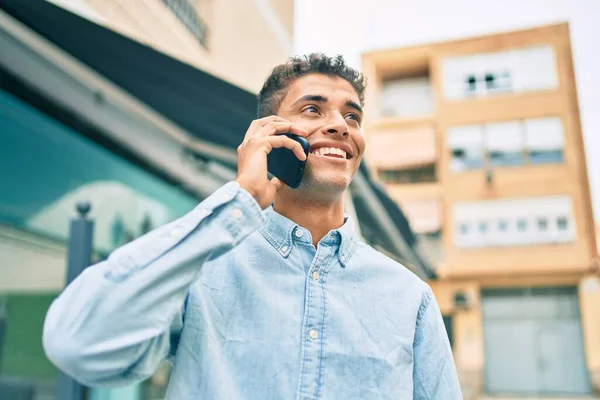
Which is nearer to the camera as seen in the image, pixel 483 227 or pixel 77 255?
pixel 77 255

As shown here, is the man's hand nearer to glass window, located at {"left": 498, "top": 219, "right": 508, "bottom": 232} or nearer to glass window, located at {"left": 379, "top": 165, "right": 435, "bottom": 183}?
glass window, located at {"left": 498, "top": 219, "right": 508, "bottom": 232}

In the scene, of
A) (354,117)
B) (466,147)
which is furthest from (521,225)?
(354,117)

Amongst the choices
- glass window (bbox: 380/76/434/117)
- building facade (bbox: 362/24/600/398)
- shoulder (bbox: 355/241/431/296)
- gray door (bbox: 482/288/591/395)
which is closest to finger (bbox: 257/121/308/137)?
shoulder (bbox: 355/241/431/296)

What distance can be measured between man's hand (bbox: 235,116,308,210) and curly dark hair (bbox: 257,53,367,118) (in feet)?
0.88

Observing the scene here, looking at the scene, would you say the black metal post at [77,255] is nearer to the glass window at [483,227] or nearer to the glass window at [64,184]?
the glass window at [64,184]

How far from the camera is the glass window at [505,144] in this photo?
1817 centimetres

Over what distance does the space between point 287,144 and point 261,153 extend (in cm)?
10

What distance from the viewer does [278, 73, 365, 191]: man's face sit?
133cm

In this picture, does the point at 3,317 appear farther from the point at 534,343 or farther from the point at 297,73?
the point at 534,343

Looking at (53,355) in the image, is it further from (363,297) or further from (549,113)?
(549,113)

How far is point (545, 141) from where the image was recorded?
17.9 metres

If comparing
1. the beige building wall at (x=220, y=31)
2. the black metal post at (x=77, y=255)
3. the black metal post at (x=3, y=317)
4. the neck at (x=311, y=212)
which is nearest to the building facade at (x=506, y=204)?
the beige building wall at (x=220, y=31)

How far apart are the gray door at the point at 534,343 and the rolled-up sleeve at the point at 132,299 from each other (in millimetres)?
18250

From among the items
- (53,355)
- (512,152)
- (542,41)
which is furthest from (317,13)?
(542,41)
